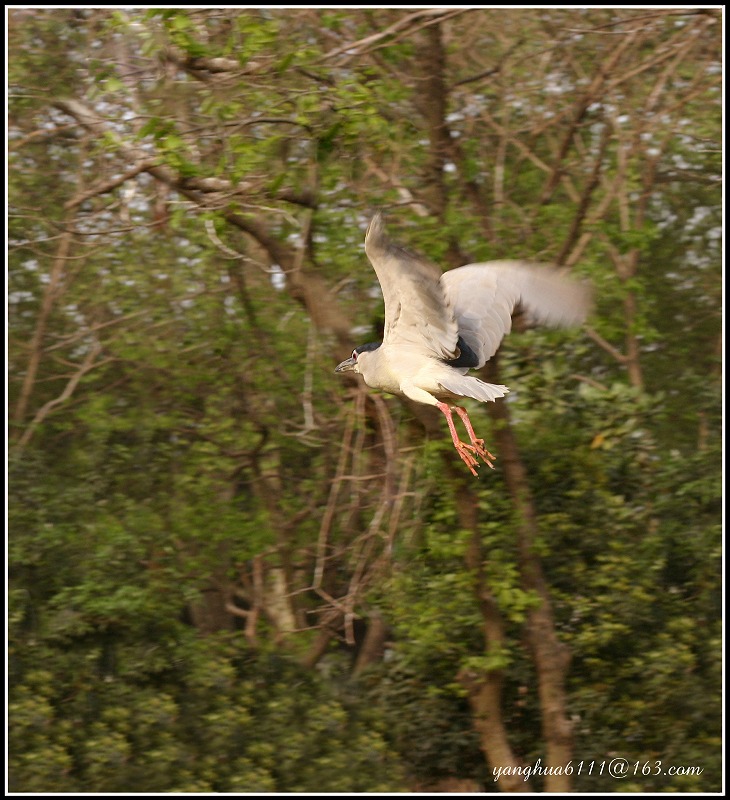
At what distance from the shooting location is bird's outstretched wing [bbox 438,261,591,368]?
200 inches

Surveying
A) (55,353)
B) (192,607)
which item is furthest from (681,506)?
(55,353)

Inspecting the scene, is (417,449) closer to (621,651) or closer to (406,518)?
(406,518)

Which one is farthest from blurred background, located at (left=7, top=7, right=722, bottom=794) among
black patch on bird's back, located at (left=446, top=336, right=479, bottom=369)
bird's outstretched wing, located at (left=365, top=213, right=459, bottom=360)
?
bird's outstretched wing, located at (left=365, top=213, right=459, bottom=360)

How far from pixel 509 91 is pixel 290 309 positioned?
7.15ft

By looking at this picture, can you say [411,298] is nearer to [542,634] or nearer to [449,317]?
[449,317]

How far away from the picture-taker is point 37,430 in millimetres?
8266

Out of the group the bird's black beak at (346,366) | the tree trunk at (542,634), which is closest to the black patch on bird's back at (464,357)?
the bird's black beak at (346,366)

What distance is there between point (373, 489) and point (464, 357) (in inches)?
95.4

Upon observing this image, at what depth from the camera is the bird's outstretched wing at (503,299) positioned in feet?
16.7

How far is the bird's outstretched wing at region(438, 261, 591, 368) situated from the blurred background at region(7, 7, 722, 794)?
169 cm

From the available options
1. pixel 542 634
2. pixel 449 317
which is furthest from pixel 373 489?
pixel 449 317

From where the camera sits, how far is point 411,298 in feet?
14.9

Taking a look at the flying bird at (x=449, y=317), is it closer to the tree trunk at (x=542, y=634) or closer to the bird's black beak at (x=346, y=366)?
the bird's black beak at (x=346, y=366)

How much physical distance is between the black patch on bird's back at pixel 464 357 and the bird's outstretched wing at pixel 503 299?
26 mm
